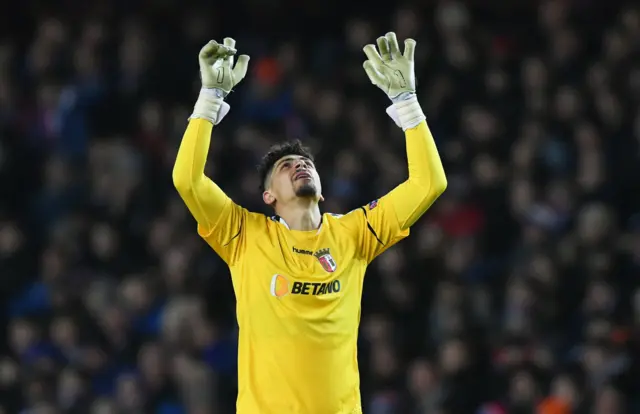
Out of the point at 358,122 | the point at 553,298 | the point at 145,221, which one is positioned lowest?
the point at 553,298

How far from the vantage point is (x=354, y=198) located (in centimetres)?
1055

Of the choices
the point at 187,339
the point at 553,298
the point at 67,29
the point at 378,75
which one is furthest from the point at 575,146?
the point at 67,29

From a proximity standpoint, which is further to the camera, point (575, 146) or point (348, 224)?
point (575, 146)

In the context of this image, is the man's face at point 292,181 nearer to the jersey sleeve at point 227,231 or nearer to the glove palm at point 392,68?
the jersey sleeve at point 227,231

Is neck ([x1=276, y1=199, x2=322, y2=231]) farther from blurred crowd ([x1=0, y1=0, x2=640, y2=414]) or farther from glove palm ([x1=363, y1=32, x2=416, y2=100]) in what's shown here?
blurred crowd ([x1=0, y1=0, x2=640, y2=414])

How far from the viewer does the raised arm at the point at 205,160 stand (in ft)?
19.0

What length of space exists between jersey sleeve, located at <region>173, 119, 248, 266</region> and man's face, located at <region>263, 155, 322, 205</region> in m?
0.22

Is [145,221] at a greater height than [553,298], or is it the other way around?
[145,221]

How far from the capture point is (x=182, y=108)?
12.1 metres

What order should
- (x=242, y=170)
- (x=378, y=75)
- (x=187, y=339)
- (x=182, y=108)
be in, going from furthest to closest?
(x=182, y=108) → (x=242, y=170) → (x=187, y=339) → (x=378, y=75)

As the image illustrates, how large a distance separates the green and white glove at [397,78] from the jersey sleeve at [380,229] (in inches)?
16.7

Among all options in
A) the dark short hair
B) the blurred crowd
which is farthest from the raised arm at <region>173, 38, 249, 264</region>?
the blurred crowd

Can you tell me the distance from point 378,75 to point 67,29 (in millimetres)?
7660

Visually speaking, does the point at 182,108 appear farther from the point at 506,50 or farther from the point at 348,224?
the point at 348,224
